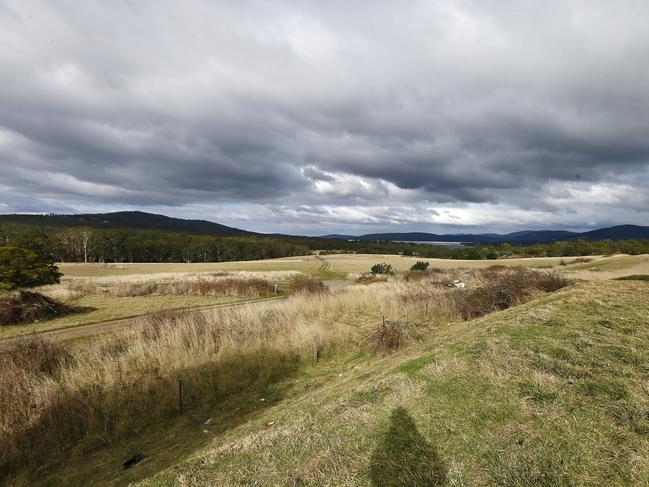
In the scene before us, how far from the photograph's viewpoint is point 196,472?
4449mm

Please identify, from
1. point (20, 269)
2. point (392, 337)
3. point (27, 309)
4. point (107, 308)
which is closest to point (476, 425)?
point (392, 337)

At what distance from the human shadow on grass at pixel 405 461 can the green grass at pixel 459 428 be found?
2 centimetres

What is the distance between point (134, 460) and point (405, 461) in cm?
543

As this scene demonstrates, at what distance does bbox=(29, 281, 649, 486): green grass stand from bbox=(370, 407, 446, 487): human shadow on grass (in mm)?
16

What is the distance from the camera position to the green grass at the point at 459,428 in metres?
3.71

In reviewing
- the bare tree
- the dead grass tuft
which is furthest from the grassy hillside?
the bare tree

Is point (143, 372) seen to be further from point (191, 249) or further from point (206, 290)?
point (191, 249)

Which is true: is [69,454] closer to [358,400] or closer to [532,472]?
[358,400]

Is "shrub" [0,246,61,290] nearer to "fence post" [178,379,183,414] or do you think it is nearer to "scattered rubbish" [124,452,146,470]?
"fence post" [178,379,183,414]

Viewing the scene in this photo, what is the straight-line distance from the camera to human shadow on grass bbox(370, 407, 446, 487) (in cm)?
367


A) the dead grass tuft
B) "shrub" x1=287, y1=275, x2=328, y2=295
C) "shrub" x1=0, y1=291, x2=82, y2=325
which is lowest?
"shrub" x1=0, y1=291, x2=82, y2=325

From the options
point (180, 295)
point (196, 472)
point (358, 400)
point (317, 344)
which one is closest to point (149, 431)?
point (196, 472)

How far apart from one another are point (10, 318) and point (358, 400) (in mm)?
21937

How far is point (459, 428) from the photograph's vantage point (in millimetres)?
4477
